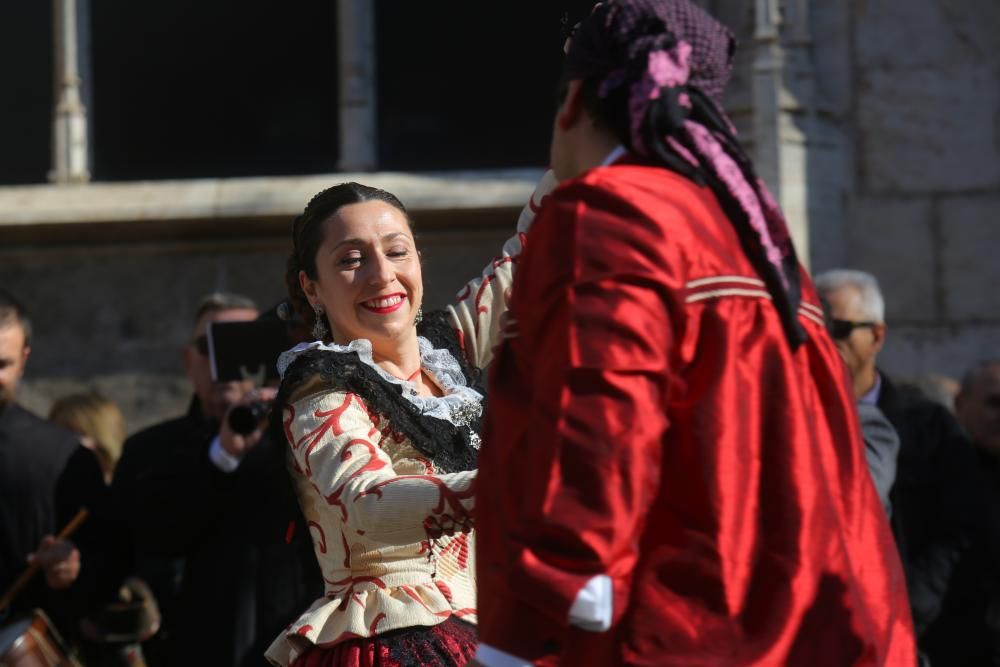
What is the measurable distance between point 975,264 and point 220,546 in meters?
3.36

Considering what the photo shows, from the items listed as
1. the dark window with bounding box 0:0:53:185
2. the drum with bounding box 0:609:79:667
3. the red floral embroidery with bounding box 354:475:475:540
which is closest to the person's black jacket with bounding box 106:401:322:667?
the drum with bounding box 0:609:79:667

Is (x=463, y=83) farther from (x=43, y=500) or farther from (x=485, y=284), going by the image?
(x=485, y=284)

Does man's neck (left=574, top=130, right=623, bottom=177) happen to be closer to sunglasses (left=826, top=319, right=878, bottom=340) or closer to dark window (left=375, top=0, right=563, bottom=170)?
sunglasses (left=826, top=319, right=878, bottom=340)

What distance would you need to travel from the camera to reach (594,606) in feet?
6.70

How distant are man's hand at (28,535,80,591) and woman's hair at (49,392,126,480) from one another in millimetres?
1164

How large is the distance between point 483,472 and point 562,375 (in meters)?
0.25

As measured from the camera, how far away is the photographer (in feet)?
15.2

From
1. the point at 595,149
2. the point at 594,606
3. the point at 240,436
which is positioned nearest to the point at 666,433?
the point at 594,606

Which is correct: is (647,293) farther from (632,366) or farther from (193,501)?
(193,501)

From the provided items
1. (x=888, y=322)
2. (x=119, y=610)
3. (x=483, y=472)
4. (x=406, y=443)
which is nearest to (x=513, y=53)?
(x=888, y=322)

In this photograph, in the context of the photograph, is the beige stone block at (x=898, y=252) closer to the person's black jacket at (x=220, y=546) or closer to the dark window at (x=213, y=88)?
the dark window at (x=213, y=88)

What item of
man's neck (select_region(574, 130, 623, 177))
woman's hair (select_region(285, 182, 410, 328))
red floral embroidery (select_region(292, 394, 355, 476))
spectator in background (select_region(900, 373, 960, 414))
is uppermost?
man's neck (select_region(574, 130, 623, 177))

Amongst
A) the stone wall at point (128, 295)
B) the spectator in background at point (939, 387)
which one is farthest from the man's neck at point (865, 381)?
the stone wall at point (128, 295)

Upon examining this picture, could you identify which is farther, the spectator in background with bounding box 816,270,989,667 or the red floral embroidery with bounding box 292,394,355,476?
the spectator in background with bounding box 816,270,989,667
